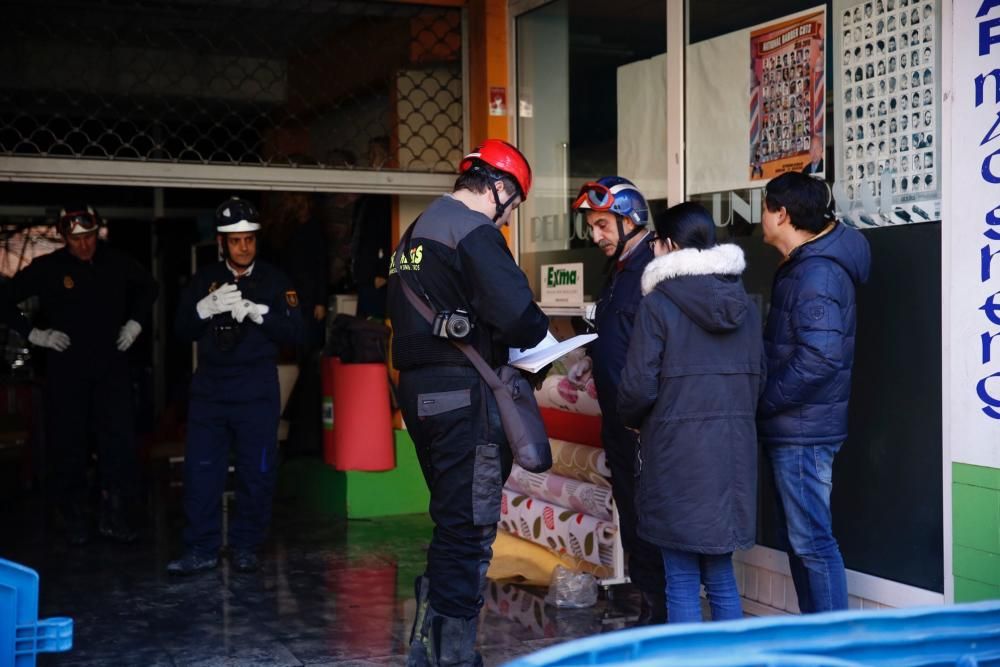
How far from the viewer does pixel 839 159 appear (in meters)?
4.16

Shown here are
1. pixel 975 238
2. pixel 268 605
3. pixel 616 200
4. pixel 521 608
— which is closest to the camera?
pixel 975 238

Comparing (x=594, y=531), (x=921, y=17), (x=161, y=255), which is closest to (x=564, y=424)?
(x=594, y=531)

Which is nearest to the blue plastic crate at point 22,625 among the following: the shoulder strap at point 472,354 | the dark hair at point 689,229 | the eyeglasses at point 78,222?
the shoulder strap at point 472,354

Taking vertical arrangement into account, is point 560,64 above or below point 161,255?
above

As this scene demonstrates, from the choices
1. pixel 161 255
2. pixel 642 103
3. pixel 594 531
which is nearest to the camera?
pixel 594 531

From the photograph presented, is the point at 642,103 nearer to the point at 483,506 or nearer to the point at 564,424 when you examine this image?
the point at 564,424

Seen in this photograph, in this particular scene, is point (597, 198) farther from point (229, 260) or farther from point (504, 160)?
point (229, 260)

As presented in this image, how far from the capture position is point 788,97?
440cm

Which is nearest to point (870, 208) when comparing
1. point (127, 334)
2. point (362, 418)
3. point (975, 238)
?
point (975, 238)

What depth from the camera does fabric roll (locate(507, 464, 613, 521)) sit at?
4934 mm

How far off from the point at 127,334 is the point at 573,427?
2541mm

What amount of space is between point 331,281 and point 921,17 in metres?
4.84

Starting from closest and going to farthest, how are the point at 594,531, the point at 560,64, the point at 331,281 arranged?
the point at 594,531 → the point at 560,64 → the point at 331,281

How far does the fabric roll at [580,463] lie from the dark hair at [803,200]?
146 centimetres
